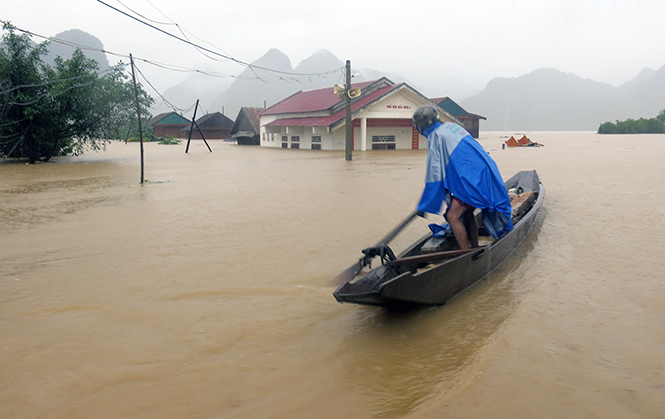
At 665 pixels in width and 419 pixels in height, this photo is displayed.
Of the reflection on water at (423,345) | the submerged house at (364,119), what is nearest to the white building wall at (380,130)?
the submerged house at (364,119)

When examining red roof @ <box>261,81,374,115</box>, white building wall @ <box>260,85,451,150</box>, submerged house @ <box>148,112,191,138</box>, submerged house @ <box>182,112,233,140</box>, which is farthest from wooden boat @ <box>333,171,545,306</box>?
submerged house @ <box>148,112,191,138</box>

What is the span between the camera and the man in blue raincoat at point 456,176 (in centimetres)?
459

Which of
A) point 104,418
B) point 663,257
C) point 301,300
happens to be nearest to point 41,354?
point 104,418

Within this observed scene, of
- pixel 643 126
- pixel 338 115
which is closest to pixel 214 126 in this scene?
pixel 338 115

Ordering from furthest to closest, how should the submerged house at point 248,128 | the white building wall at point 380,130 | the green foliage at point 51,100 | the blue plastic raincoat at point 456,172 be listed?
the submerged house at point 248,128, the white building wall at point 380,130, the green foliage at point 51,100, the blue plastic raincoat at point 456,172

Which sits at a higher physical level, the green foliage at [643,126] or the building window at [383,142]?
the green foliage at [643,126]

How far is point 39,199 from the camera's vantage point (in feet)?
37.1

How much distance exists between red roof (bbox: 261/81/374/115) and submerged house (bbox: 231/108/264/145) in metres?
5.20

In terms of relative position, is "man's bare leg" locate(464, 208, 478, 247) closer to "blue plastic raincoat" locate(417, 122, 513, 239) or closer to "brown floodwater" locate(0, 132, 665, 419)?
"blue plastic raincoat" locate(417, 122, 513, 239)

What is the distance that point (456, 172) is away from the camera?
15.1ft

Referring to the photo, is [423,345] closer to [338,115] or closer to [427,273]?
[427,273]

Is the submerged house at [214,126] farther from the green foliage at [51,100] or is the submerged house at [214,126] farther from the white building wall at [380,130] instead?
the green foliage at [51,100]

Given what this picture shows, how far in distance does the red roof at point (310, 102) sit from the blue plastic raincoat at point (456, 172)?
2582 cm

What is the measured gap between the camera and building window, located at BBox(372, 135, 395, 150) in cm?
3116
